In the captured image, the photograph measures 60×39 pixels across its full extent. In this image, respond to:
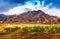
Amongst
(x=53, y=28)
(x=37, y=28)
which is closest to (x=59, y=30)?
(x=53, y=28)

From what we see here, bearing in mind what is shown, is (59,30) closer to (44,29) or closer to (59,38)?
(44,29)

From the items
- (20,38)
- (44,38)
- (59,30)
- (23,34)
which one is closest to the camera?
(44,38)

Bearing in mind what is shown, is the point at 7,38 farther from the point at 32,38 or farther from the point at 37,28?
the point at 37,28

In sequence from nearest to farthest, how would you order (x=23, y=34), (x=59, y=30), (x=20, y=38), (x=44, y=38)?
(x=44, y=38) < (x=20, y=38) < (x=23, y=34) < (x=59, y=30)

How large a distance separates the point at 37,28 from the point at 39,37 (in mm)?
26394

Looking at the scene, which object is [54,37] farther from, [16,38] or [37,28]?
[37,28]

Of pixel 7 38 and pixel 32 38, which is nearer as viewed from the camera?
pixel 32 38

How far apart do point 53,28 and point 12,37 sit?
83.3ft

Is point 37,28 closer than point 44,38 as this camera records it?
No

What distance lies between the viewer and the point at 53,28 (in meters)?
68.6

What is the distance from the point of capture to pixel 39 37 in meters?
42.4

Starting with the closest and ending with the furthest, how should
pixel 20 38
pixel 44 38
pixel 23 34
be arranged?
pixel 44 38 < pixel 20 38 < pixel 23 34

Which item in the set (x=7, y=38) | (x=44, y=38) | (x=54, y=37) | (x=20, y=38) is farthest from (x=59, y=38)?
(x=7, y=38)

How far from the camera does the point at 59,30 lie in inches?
2603
